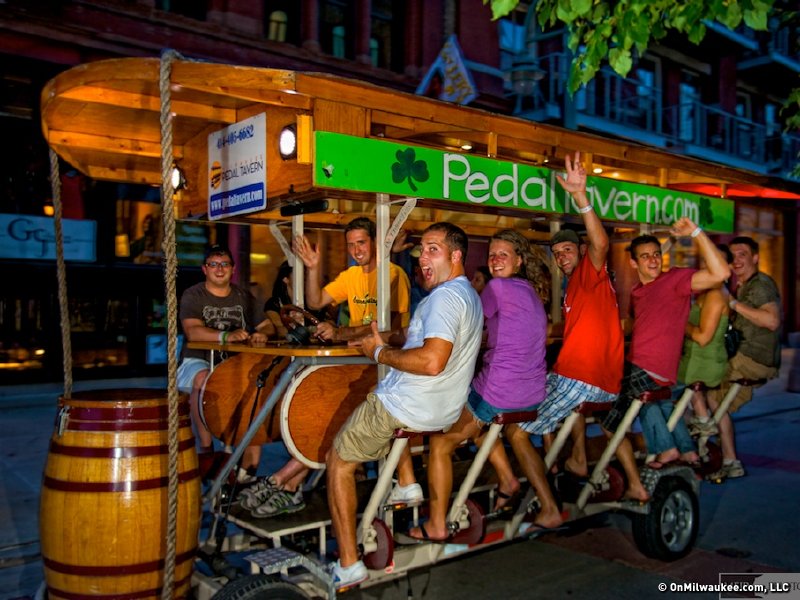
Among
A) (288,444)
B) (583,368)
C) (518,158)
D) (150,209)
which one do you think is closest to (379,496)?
(288,444)

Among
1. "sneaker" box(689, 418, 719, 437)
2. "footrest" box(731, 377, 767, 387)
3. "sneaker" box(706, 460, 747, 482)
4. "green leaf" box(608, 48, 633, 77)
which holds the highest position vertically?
"green leaf" box(608, 48, 633, 77)

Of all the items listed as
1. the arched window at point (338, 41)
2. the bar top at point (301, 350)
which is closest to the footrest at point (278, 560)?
the bar top at point (301, 350)

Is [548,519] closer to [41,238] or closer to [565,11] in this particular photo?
[565,11]

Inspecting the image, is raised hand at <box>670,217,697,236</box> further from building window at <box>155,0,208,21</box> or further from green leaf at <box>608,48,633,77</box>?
building window at <box>155,0,208,21</box>

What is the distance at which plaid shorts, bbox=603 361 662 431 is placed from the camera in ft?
17.4

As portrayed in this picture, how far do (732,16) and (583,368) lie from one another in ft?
7.56

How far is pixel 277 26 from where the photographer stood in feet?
47.0

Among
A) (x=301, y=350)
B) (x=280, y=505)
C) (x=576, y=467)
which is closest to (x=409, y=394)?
(x=301, y=350)

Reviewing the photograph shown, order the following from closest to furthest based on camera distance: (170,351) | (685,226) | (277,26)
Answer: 1. (170,351)
2. (685,226)
3. (277,26)

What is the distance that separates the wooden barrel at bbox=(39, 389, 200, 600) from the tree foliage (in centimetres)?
292

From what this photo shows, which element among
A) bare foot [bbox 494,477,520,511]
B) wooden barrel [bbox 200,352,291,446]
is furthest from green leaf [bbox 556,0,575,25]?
bare foot [bbox 494,477,520,511]

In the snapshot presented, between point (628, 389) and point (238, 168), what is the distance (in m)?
3.09

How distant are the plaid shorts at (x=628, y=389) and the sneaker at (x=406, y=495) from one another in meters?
1.76

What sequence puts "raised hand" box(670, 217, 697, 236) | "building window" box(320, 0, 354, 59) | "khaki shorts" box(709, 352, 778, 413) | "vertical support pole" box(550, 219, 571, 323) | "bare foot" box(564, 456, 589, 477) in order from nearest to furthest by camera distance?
"raised hand" box(670, 217, 697, 236)
"bare foot" box(564, 456, 589, 477)
"vertical support pole" box(550, 219, 571, 323)
"khaki shorts" box(709, 352, 778, 413)
"building window" box(320, 0, 354, 59)
